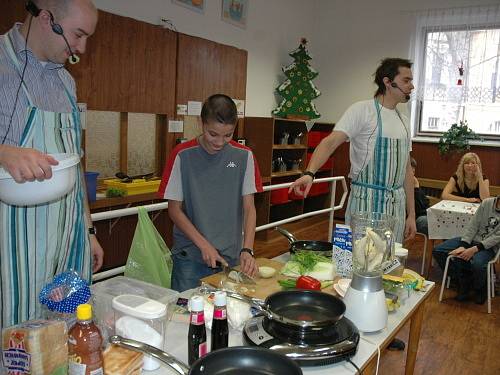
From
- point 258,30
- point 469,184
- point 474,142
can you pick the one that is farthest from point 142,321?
point 474,142

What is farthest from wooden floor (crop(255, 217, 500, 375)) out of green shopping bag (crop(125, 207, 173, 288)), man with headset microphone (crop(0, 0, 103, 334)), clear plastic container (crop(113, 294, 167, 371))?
man with headset microphone (crop(0, 0, 103, 334))

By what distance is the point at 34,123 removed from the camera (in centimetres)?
135

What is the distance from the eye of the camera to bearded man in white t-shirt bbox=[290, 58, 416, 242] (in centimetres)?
237

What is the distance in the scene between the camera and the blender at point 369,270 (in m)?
1.35

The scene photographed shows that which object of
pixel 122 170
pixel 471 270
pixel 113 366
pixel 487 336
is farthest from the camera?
pixel 122 170

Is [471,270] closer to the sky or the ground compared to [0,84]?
closer to the ground

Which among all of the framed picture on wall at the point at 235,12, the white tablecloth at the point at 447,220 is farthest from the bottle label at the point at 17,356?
the framed picture on wall at the point at 235,12

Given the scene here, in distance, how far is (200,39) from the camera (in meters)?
4.69

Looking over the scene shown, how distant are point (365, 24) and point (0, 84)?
20.8ft

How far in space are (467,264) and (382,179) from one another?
1978 mm

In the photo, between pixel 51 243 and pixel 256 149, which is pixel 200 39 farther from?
pixel 51 243

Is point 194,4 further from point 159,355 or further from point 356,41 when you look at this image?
point 159,355

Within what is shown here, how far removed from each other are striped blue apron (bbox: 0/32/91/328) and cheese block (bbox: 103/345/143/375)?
0.40 meters

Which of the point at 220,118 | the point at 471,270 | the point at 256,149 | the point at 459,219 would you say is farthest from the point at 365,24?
the point at 220,118
